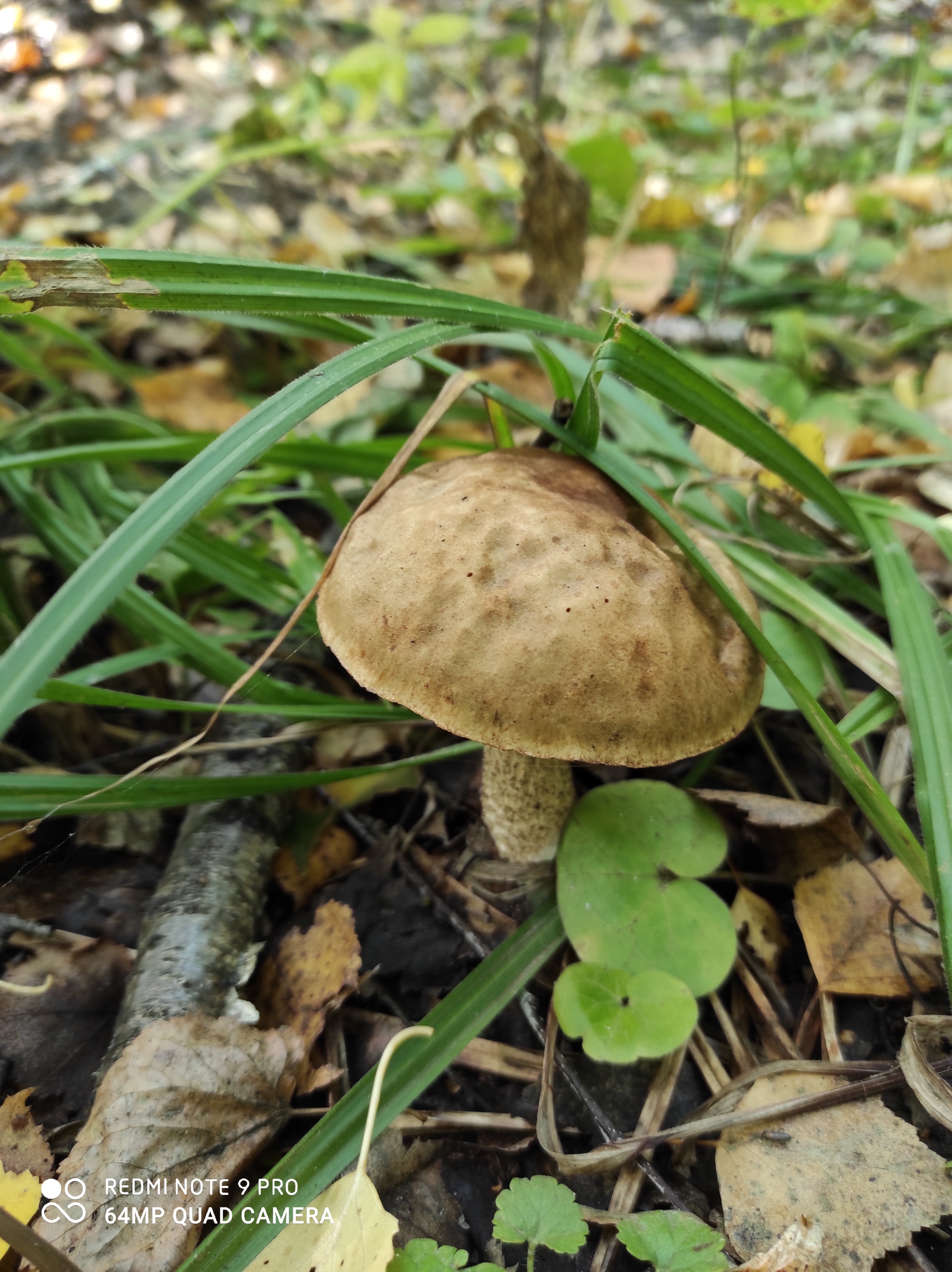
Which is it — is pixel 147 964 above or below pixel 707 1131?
above

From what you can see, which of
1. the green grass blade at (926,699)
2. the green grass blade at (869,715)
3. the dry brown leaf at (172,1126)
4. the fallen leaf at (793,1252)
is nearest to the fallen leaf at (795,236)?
the green grass blade at (926,699)

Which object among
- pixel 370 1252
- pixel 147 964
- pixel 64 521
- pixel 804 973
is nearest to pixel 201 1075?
pixel 147 964

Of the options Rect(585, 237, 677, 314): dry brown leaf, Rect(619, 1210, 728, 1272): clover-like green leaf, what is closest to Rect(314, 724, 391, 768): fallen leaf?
Rect(619, 1210, 728, 1272): clover-like green leaf

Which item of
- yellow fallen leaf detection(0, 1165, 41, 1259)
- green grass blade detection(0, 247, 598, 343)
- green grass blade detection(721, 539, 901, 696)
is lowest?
yellow fallen leaf detection(0, 1165, 41, 1259)

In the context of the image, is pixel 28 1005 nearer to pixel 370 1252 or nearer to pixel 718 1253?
pixel 370 1252

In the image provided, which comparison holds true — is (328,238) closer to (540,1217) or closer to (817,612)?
(817,612)

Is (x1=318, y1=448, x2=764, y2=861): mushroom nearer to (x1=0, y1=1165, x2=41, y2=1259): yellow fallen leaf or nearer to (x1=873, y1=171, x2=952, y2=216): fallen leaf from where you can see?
(x1=0, y1=1165, x2=41, y2=1259): yellow fallen leaf
